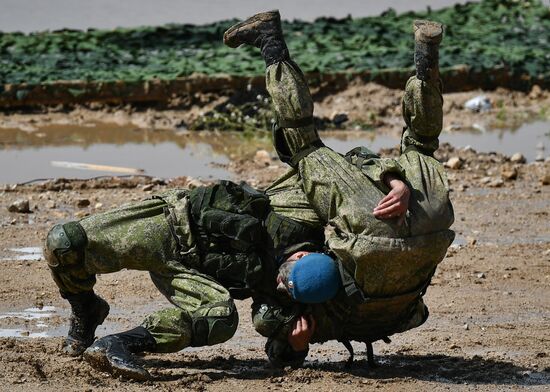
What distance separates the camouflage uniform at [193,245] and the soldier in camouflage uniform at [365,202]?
112mm

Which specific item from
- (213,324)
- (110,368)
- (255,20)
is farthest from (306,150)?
(110,368)

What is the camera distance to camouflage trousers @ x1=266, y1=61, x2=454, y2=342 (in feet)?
18.3

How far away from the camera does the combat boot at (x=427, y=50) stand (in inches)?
228

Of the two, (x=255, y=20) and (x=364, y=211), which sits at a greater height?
(x=255, y=20)

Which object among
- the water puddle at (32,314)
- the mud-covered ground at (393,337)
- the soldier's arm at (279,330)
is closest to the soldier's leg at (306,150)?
the soldier's arm at (279,330)

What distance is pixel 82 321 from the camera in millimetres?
6020

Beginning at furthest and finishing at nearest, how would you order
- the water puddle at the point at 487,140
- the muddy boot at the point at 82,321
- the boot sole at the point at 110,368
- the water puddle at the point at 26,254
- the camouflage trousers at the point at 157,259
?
the water puddle at the point at 487,140, the water puddle at the point at 26,254, the muddy boot at the point at 82,321, the camouflage trousers at the point at 157,259, the boot sole at the point at 110,368

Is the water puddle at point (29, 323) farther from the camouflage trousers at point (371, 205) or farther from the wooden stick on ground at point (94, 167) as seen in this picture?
the wooden stick on ground at point (94, 167)

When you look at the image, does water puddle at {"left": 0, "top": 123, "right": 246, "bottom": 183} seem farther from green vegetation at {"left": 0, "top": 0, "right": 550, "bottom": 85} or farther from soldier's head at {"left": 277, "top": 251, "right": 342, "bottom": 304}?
soldier's head at {"left": 277, "top": 251, "right": 342, "bottom": 304}

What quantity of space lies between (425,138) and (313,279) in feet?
2.79

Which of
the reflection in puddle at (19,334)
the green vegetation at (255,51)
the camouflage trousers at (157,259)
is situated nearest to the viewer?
the camouflage trousers at (157,259)

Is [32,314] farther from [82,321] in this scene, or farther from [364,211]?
[364,211]

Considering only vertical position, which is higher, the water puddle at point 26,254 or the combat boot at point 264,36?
the combat boot at point 264,36

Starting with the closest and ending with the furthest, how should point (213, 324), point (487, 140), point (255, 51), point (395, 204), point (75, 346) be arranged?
point (395, 204) → point (213, 324) → point (75, 346) → point (487, 140) → point (255, 51)
